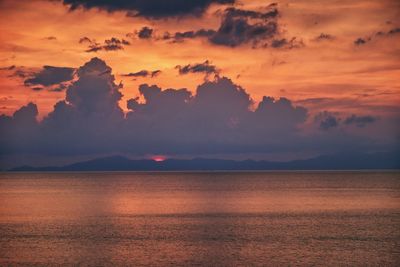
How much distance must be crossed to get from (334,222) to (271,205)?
40270 millimetres

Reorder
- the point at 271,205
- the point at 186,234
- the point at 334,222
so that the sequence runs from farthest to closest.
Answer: the point at 271,205, the point at 334,222, the point at 186,234

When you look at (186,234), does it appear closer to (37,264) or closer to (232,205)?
(37,264)

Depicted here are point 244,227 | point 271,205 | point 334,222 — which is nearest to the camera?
point 244,227

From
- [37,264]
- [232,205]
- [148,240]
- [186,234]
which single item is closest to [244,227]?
[186,234]

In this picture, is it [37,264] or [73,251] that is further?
[73,251]

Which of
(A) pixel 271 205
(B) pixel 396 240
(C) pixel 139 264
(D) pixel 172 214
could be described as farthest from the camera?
(A) pixel 271 205

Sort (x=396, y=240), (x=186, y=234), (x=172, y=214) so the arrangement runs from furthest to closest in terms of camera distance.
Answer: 1. (x=172, y=214)
2. (x=186, y=234)
3. (x=396, y=240)

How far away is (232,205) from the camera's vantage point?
133250 mm

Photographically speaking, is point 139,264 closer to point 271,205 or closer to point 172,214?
point 172,214

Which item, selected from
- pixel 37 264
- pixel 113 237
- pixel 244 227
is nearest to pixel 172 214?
pixel 244 227

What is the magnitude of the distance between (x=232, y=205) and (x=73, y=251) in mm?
72813

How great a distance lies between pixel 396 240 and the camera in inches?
2820

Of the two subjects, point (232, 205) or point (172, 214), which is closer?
point (172, 214)

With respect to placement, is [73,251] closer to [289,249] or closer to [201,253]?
[201,253]
